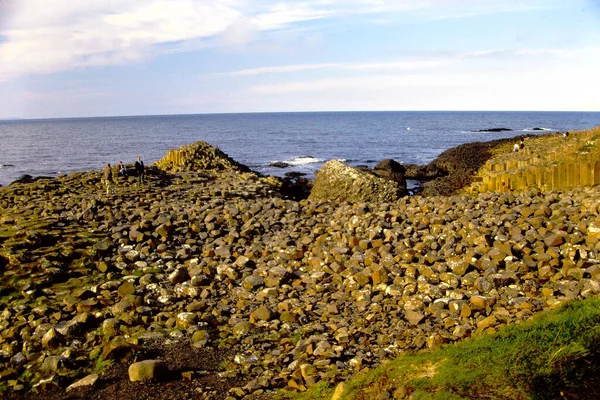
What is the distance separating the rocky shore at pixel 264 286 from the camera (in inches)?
335

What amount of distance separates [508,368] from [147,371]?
209 inches

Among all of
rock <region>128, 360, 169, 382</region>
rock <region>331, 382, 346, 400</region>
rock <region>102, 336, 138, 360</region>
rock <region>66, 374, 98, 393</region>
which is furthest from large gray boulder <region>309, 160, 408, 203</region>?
rock <region>331, 382, 346, 400</region>

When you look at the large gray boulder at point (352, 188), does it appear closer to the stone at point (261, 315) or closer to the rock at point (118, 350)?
the stone at point (261, 315)

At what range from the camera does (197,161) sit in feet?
103

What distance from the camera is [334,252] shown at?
13.0 m

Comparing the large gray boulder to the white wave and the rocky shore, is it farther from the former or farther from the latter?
the white wave

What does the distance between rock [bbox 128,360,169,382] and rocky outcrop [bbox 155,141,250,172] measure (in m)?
22.3

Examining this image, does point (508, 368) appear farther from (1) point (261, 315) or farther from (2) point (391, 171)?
(2) point (391, 171)

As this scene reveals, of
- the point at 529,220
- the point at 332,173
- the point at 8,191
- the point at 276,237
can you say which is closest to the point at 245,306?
the point at 276,237

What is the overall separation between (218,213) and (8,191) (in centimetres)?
1118

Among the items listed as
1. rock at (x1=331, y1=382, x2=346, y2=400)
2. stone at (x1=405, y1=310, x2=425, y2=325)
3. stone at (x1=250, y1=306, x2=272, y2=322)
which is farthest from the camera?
stone at (x1=250, y1=306, x2=272, y2=322)

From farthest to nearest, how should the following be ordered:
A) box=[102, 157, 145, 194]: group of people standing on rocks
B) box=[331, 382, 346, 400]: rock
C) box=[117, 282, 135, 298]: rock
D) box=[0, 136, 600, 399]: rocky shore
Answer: box=[102, 157, 145, 194]: group of people standing on rocks
box=[117, 282, 135, 298]: rock
box=[0, 136, 600, 399]: rocky shore
box=[331, 382, 346, 400]: rock

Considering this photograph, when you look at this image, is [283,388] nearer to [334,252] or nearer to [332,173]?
[334,252]

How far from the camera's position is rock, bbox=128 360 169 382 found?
8055 millimetres
